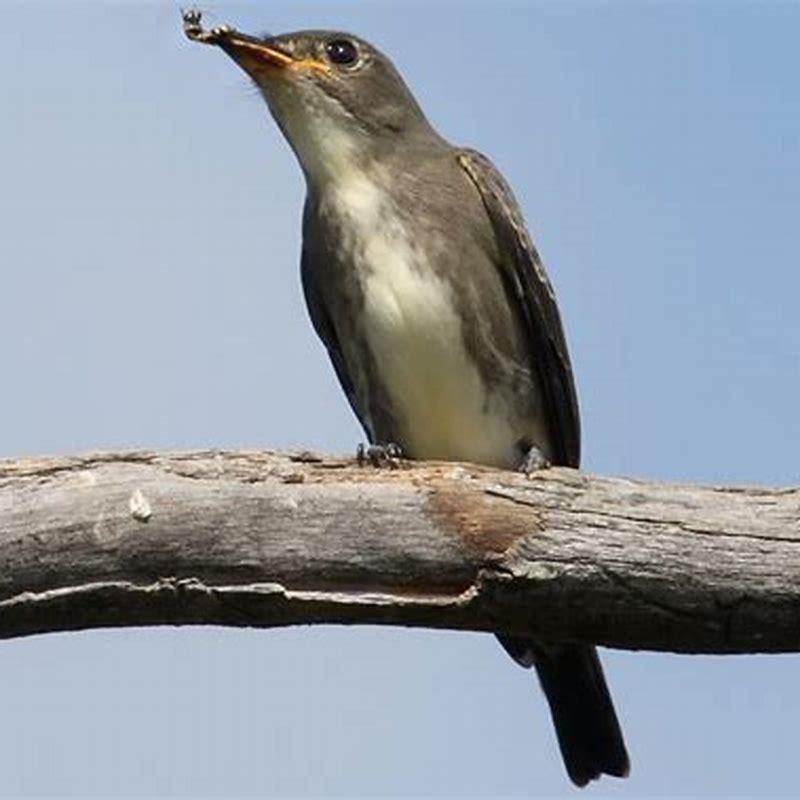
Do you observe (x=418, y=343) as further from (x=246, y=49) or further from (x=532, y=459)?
(x=246, y=49)

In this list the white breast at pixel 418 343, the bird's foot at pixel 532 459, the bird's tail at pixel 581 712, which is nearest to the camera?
the bird's tail at pixel 581 712

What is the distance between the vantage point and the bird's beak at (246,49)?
6387 millimetres

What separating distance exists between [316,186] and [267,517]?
244 cm

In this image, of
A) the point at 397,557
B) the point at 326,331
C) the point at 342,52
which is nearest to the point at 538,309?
the point at 326,331

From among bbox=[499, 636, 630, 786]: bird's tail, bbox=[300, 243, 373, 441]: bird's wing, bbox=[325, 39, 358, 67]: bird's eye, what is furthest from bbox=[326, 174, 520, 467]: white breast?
bbox=[499, 636, 630, 786]: bird's tail

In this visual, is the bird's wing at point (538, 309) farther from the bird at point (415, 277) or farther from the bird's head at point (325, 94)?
the bird's head at point (325, 94)

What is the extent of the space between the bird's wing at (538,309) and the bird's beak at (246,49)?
795 millimetres

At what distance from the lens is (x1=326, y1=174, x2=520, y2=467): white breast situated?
254 inches

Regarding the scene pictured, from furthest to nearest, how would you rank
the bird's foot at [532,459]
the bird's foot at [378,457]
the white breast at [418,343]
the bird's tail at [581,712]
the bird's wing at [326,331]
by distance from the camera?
the bird's wing at [326,331] < the white breast at [418,343] < the bird's foot at [532,459] < the bird's tail at [581,712] < the bird's foot at [378,457]

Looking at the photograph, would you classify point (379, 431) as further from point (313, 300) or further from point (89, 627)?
point (89, 627)

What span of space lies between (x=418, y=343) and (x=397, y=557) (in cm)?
206

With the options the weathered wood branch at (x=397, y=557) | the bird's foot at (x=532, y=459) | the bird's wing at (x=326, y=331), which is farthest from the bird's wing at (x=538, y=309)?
the weathered wood branch at (x=397, y=557)

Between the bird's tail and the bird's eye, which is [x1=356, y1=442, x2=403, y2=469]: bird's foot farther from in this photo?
the bird's eye

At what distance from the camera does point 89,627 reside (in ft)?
14.4
